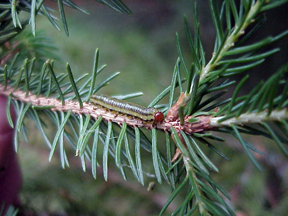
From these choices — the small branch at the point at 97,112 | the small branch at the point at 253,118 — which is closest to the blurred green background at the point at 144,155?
the small branch at the point at 97,112

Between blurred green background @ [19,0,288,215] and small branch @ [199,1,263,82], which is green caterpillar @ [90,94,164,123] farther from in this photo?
blurred green background @ [19,0,288,215]

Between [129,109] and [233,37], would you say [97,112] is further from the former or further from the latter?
[233,37]

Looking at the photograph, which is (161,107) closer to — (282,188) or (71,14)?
(282,188)

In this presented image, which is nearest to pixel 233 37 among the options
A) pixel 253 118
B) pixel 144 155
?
pixel 253 118

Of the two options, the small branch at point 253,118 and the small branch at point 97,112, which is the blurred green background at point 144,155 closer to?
the small branch at point 97,112

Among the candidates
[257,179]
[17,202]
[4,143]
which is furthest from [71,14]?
[257,179]

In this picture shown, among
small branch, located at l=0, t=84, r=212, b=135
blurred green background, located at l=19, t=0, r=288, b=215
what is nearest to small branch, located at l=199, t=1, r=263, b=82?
small branch, located at l=0, t=84, r=212, b=135
